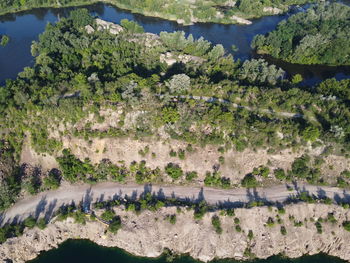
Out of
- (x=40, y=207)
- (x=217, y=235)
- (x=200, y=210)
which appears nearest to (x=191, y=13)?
(x=200, y=210)

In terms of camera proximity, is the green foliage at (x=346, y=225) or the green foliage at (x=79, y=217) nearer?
the green foliage at (x=346, y=225)

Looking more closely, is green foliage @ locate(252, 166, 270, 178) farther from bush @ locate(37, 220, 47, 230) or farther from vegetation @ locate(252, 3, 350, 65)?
vegetation @ locate(252, 3, 350, 65)

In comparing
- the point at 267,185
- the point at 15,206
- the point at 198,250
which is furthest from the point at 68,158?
the point at 267,185

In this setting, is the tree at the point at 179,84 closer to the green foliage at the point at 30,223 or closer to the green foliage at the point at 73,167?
the green foliage at the point at 73,167

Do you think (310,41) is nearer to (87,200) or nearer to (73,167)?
(73,167)

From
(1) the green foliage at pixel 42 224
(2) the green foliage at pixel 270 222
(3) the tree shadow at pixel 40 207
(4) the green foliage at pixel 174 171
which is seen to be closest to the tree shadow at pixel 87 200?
(1) the green foliage at pixel 42 224

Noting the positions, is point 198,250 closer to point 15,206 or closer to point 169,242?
point 169,242

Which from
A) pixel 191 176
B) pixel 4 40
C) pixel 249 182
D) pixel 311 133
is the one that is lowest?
pixel 191 176
